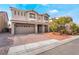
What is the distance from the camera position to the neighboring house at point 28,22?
401cm

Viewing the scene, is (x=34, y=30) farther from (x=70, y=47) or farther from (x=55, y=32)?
(x=70, y=47)

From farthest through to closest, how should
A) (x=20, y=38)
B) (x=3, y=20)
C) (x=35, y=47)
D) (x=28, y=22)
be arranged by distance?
(x=3, y=20), (x=28, y=22), (x=20, y=38), (x=35, y=47)

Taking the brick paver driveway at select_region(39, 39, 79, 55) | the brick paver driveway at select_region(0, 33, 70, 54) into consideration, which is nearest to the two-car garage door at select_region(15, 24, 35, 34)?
the brick paver driveway at select_region(0, 33, 70, 54)

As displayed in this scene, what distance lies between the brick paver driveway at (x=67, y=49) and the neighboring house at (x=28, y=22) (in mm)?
685

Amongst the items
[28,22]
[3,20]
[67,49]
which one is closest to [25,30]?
[28,22]

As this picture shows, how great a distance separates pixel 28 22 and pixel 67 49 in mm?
1333

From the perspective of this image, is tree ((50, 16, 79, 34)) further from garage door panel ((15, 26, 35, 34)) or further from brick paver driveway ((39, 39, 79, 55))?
garage door panel ((15, 26, 35, 34))

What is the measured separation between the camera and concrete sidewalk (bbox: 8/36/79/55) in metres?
3.68

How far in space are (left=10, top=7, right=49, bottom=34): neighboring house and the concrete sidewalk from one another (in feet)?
1.35

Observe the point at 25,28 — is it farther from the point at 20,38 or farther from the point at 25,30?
the point at 20,38

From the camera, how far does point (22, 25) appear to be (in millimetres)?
4098

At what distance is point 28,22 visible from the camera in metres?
4.14
